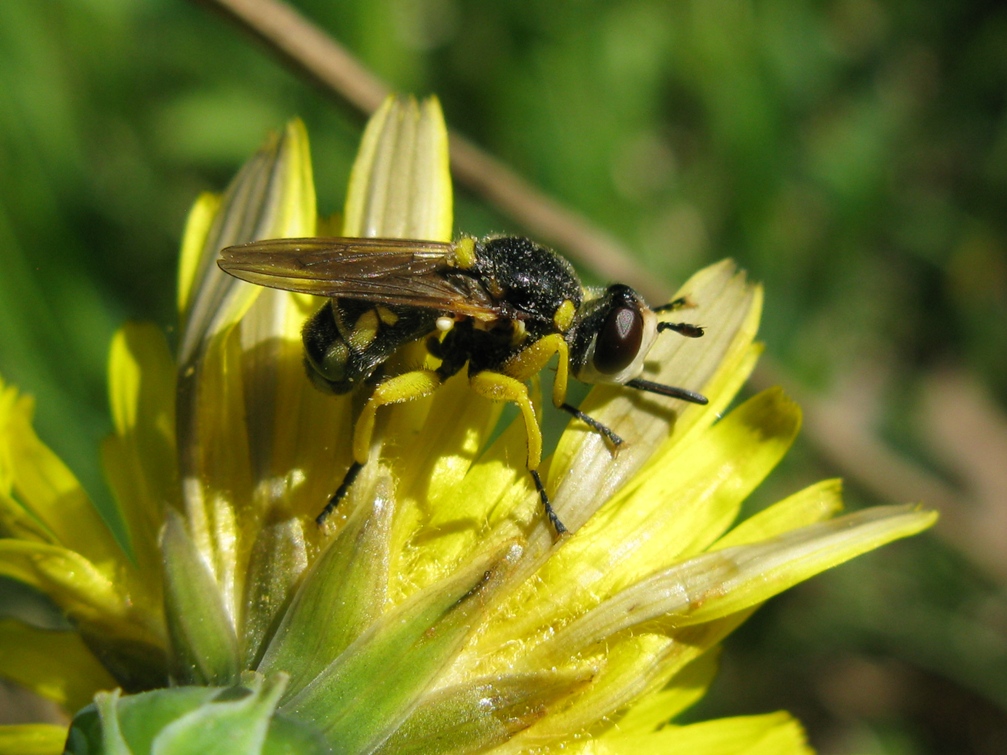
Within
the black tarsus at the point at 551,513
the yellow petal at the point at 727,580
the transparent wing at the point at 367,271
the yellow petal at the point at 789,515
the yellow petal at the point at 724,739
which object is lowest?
the yellow petal at the point at 724,739

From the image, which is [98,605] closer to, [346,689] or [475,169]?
[346,689]

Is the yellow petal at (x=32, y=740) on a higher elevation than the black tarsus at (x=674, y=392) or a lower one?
lower

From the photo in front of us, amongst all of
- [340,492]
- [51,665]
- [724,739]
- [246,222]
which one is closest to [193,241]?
[246,222]

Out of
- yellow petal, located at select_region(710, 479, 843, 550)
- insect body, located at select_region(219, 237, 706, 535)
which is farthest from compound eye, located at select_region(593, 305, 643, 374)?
yellow petal, located at select_region(710, 479, 843, 550)

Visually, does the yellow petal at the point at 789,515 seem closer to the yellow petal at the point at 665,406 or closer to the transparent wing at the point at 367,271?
the yellow petal at the point at 665,406

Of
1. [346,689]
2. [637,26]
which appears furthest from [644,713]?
[637,26]

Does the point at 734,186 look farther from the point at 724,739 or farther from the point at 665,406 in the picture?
the point at 724,739

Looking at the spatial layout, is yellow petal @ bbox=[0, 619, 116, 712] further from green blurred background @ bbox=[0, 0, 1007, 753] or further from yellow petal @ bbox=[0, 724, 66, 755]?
green blurred background @ bbox=[0, 0, 1007, 753]

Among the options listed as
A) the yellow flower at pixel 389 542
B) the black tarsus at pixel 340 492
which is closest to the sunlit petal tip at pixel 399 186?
the yellow flower at pixel 389 542
